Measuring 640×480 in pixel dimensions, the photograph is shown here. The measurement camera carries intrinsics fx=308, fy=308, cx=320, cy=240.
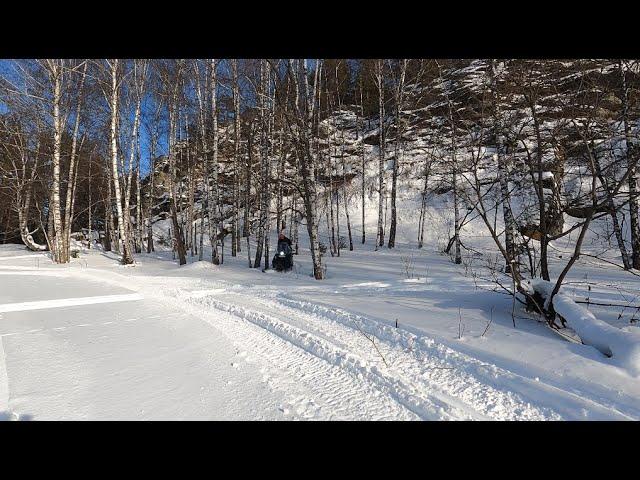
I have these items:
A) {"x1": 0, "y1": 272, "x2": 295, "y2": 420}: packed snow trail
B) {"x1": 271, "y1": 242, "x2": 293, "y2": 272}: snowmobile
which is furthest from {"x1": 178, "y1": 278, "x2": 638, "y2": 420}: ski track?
{"x1": 271, "y1": 242, "x2": 293, "y2": 272}: snowmobile

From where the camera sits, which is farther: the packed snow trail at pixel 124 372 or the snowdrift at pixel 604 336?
the snowdrift at pixel 604 336

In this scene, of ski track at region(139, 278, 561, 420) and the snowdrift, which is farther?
the snowdrift

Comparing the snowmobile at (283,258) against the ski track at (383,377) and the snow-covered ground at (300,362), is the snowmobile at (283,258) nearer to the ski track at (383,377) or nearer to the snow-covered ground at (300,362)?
the snow-covered ground at (300,362)

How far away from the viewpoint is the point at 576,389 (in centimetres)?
256

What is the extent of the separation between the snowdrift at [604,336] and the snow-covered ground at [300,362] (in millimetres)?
106

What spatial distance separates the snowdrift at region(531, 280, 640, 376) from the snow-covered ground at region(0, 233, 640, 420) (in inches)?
4.2

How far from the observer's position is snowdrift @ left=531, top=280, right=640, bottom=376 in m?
2.83

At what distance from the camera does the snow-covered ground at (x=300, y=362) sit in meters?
2.36

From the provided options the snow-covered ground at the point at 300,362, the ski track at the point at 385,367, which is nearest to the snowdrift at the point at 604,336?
the snow-covered ground at the point at 300,362

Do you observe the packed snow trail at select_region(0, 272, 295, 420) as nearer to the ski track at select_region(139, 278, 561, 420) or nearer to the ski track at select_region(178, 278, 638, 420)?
the ski track at select_region(139, 278, 561, 420)

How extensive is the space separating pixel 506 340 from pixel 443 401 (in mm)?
1673
